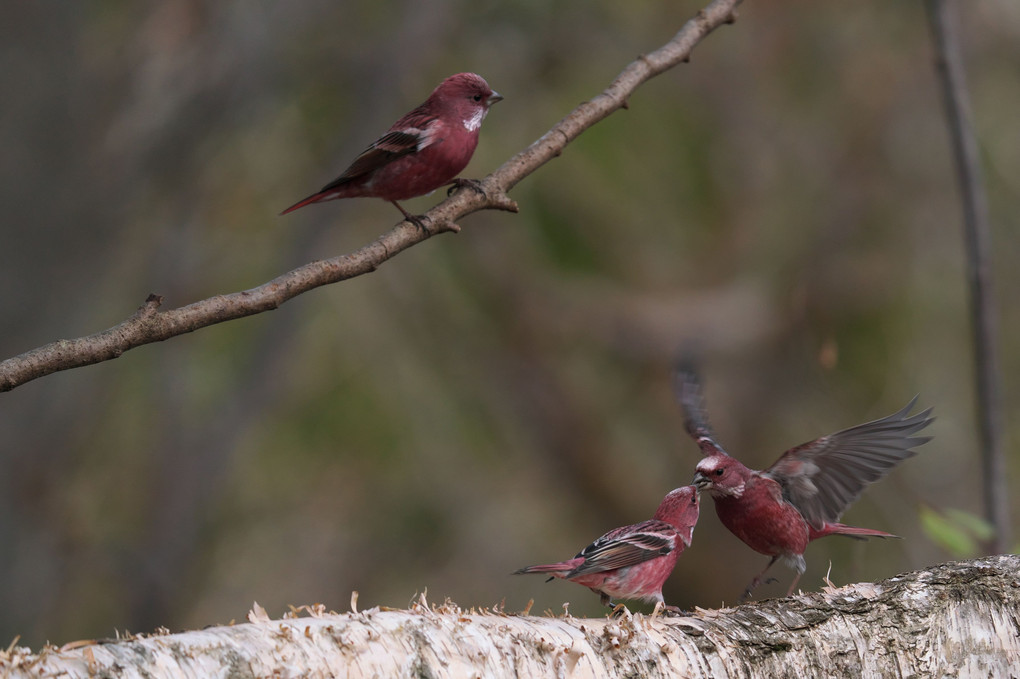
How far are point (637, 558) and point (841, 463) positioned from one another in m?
0.95

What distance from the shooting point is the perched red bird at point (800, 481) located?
3180 millimetres

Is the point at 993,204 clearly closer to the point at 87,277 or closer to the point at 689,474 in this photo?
the point at 689,474

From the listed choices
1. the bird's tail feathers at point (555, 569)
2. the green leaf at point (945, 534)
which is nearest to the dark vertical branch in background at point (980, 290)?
the green leaf at point (945, 534)

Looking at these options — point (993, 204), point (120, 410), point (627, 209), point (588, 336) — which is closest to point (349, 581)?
point (120, 410)

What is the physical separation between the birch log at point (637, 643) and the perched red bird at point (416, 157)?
1.30m

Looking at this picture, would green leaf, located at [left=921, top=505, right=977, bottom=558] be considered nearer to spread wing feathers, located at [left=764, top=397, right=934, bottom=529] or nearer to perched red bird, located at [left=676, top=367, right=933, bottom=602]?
perched red bird, located at [left=676, top=367, right=933, bottom=602]

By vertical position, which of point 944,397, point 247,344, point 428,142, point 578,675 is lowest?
point 578,675

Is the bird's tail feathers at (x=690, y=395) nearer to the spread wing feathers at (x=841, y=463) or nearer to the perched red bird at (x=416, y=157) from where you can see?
the spread wing feathers at (x=841, y=463)

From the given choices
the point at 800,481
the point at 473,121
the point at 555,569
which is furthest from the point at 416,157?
the point at 800,481

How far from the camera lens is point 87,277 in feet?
24.3

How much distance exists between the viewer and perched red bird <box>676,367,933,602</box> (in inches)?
125

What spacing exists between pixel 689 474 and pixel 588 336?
5.72 feet

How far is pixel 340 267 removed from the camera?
2479 mm

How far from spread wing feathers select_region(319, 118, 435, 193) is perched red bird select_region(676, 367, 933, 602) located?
1.28 m
